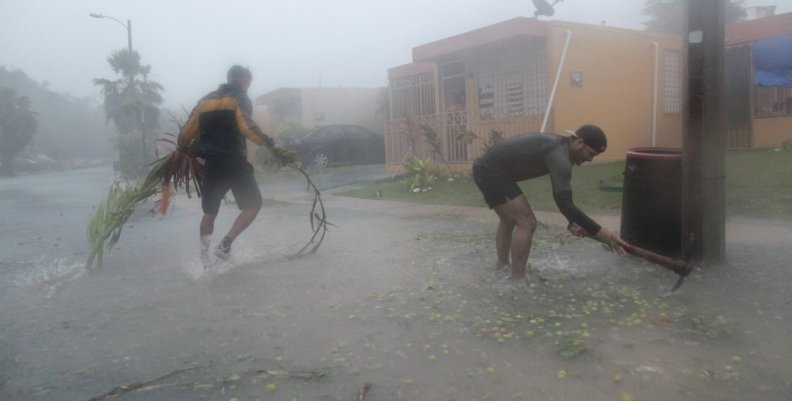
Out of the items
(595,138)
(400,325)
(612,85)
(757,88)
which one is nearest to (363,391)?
(400,325)

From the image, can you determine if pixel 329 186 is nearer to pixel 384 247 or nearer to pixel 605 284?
pixel 384 247

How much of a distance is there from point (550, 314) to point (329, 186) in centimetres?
1165

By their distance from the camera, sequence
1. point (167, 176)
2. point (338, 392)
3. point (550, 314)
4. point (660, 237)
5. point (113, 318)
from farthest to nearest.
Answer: point (167, 176)
point (660, 237)
point (113, 318)
point (550, 314)
point (338, 392)

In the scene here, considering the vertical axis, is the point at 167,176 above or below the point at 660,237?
above

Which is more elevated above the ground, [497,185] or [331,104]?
[331,104]

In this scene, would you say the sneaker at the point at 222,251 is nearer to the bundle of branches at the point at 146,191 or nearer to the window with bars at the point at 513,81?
the bundle of branches at the point at 146,191

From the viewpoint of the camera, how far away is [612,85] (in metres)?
13.8

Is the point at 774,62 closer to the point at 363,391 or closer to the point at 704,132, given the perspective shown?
the point at 704,132

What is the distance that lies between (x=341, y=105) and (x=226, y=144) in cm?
2282

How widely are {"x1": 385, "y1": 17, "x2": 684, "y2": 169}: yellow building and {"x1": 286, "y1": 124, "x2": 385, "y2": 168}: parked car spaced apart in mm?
3848

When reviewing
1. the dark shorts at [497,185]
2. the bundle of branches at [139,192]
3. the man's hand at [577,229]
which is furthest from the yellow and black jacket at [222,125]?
the man's hand at [577,229]

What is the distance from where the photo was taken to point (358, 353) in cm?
348

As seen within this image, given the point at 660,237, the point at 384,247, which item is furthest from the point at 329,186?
the point at 660,237

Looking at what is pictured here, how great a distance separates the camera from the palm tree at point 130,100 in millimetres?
26094
